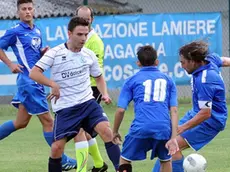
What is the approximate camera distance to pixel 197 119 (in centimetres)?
805

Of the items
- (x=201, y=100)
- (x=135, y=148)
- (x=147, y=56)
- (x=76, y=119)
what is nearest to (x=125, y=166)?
(x=135, y=148)

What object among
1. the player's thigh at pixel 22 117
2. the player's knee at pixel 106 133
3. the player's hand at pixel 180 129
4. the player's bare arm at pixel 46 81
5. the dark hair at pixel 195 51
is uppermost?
the dark hair at pixel 195 51

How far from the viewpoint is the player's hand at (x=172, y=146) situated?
7.72 metres

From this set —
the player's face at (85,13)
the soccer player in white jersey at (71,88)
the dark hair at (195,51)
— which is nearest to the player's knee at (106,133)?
the soccer player in white jersey at (71,88)

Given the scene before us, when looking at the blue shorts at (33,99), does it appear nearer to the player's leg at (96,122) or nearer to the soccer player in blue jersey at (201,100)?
the player's leg at (96,122)

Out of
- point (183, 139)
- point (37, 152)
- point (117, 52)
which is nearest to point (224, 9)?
point (117, 52)

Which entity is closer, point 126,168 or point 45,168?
point 126,168

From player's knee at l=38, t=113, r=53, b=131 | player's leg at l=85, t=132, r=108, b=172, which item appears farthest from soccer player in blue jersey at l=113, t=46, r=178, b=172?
player's knee at l=38, t=113, r=53, b=131

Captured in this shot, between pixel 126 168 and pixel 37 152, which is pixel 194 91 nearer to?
pixel 126 168

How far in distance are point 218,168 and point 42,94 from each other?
2219mm

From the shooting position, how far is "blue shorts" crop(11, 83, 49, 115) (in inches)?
393

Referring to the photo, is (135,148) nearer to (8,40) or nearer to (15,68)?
(15,68)

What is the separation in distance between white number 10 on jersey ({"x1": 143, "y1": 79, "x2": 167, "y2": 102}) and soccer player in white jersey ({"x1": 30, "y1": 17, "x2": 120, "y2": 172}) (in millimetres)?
811

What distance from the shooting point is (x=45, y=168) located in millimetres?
9977
